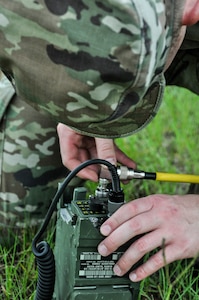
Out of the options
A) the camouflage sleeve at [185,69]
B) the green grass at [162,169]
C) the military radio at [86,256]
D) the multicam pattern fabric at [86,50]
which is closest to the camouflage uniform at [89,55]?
the multicam pattern fabric at [86,50]

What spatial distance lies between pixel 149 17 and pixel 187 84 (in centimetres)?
113

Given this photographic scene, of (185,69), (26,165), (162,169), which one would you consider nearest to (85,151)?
(26,165)

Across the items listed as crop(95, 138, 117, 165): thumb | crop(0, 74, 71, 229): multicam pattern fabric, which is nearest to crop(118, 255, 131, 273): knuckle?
crop(95, 138, 117, 165): thumb

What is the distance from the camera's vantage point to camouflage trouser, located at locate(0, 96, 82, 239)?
2.44 meters

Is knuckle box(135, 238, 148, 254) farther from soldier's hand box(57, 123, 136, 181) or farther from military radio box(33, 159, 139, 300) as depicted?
soldier's hand box(57, 123, 136, 181)

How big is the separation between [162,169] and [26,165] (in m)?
0.75

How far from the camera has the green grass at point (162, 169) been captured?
82.0 inches

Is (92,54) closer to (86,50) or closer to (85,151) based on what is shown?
(86,50)

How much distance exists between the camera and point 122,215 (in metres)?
1.74

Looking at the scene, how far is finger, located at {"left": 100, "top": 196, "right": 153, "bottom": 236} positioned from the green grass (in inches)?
7.9

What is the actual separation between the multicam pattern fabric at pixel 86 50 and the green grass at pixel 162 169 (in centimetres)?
59

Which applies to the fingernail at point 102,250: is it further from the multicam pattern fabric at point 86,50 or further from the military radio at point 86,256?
the multicam pattern fabric at point 86,50

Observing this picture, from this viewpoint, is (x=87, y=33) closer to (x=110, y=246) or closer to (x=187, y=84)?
(x=110, y=246)

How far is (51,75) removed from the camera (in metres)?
1.42
